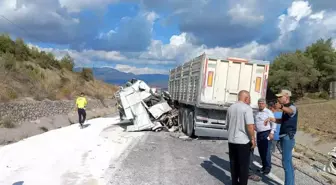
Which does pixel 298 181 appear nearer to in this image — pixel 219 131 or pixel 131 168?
pixel 131 168

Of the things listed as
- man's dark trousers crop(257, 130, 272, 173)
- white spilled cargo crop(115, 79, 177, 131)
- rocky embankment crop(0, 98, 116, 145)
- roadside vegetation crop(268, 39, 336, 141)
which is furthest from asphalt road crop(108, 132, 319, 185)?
roadside vegetation crop(268, 39, 336, 141)

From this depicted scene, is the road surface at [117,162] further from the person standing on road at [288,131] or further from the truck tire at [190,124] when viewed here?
the person standing on road at [288,131]

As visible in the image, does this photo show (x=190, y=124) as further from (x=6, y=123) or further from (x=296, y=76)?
(x=296, y=76)

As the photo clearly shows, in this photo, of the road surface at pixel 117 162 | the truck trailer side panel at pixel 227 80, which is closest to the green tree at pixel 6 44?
the road surface at pixel 117 162

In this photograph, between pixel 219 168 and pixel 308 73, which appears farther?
pixel 308 73

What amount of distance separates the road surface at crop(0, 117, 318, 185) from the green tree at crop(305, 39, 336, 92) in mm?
35698

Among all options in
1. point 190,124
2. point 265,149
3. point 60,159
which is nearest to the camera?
point 265,149

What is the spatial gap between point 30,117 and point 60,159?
11.4 meters

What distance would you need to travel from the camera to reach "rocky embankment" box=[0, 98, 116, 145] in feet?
51.6

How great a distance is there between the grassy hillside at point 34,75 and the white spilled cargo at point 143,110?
6.83m

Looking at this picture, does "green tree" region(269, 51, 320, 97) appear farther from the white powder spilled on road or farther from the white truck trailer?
the white powder spilled on road

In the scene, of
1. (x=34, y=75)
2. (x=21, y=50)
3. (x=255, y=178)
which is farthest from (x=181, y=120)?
(x=21, y=50)

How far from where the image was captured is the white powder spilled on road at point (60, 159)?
738 cm

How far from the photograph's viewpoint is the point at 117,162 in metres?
9.19
